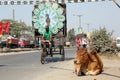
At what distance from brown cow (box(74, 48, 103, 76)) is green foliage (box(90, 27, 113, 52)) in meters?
12.0

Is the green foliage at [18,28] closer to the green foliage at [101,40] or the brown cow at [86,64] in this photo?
the green foliage at [101,40]

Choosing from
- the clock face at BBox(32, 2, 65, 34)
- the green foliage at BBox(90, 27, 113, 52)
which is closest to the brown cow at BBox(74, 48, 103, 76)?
the clock face at BBox(32, 2, 65, 34)

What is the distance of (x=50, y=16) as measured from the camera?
83.7ft

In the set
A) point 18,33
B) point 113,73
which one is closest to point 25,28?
point 18,33

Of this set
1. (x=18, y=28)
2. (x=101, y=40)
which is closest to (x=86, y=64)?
(x=101, y=40)

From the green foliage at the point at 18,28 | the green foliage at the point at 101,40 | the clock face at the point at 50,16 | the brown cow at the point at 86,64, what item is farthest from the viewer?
the green foliage at the point at 18,28

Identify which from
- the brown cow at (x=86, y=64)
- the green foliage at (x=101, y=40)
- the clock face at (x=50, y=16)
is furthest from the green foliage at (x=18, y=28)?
the brown cow at (x=86, y=64)

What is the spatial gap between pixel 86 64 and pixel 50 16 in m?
9.55

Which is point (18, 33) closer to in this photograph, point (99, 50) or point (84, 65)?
point (99, 50)

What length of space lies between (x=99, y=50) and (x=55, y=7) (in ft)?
18.6

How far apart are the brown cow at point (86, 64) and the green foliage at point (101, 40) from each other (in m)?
12.0

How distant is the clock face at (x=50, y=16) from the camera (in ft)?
83.1

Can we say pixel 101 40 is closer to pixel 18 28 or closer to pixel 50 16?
pixel 50 16

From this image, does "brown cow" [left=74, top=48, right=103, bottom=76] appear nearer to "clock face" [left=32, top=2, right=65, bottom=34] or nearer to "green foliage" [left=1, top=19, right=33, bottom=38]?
"clock face" [left=32, top=2, right=65, bottom=34]
